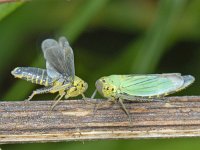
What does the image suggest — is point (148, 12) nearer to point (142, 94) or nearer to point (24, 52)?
point (24, 52)

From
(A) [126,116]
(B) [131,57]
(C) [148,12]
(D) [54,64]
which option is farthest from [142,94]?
(C) [148,12]

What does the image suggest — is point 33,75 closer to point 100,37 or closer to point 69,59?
point 69,59

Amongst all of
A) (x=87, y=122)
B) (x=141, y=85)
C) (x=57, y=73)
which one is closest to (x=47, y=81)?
(x=57, y=73)

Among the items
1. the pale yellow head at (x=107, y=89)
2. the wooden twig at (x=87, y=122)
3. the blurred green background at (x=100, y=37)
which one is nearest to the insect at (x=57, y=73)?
the pale yellow head at (x=107, y=89)

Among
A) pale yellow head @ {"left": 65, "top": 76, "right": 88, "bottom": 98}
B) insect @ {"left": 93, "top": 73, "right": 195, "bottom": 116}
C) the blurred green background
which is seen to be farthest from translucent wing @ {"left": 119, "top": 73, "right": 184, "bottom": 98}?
the blurred green background

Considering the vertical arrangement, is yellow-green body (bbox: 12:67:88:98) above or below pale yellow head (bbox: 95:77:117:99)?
below

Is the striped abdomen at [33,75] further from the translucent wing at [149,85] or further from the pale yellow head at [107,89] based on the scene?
the translucent wing at [149,85]

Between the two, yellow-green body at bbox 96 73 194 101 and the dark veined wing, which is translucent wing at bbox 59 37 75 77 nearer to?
the dark veined wing
